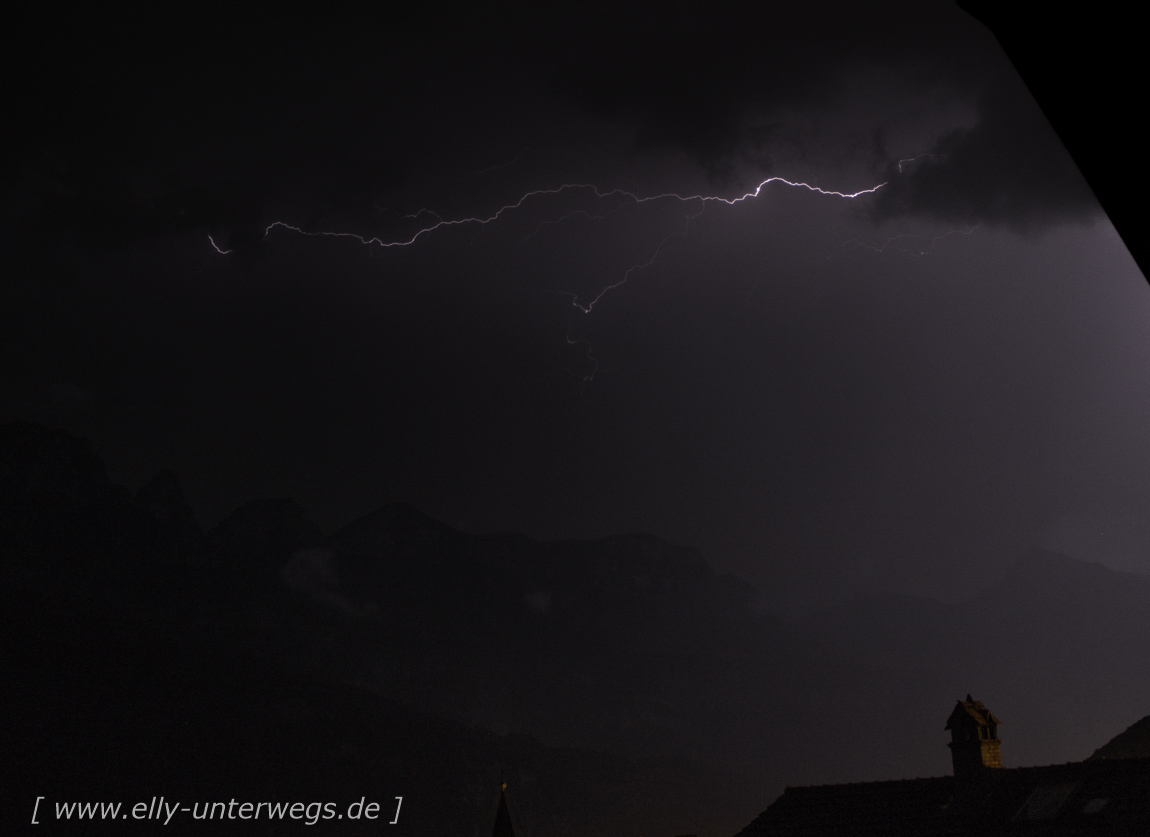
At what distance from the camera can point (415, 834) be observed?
656 ft

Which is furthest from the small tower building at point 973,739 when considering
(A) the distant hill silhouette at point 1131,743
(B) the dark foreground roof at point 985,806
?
(A) the distant hill silhouette at point 1131,743

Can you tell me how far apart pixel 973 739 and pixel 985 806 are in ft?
11.9

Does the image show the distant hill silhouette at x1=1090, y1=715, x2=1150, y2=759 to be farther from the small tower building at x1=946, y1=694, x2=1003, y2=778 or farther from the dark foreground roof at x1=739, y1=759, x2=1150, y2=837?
the dark foreground roof at x1=739, y1=759, x2=1150, y2=837

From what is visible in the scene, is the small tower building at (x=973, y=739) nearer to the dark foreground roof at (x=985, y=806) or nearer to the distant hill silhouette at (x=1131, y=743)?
the dark foreground roof at (x=985, y=806)

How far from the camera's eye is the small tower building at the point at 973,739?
2802 centimetres

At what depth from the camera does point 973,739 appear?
2817 centimetres

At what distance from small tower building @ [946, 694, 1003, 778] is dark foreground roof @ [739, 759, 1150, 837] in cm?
141

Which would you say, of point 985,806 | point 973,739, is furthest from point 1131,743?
point 985,806

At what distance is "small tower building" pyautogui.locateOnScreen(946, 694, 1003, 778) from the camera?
2802 centimetres

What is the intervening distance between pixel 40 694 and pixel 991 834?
204831 mm

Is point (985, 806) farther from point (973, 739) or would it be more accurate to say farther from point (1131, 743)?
point (1131, 743)

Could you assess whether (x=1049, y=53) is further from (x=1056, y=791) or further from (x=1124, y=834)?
(x=1056, y=791)

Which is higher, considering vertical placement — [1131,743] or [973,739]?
[1131,743]

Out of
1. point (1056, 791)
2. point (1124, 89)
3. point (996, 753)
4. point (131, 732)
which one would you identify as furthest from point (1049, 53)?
point (131, 732)
